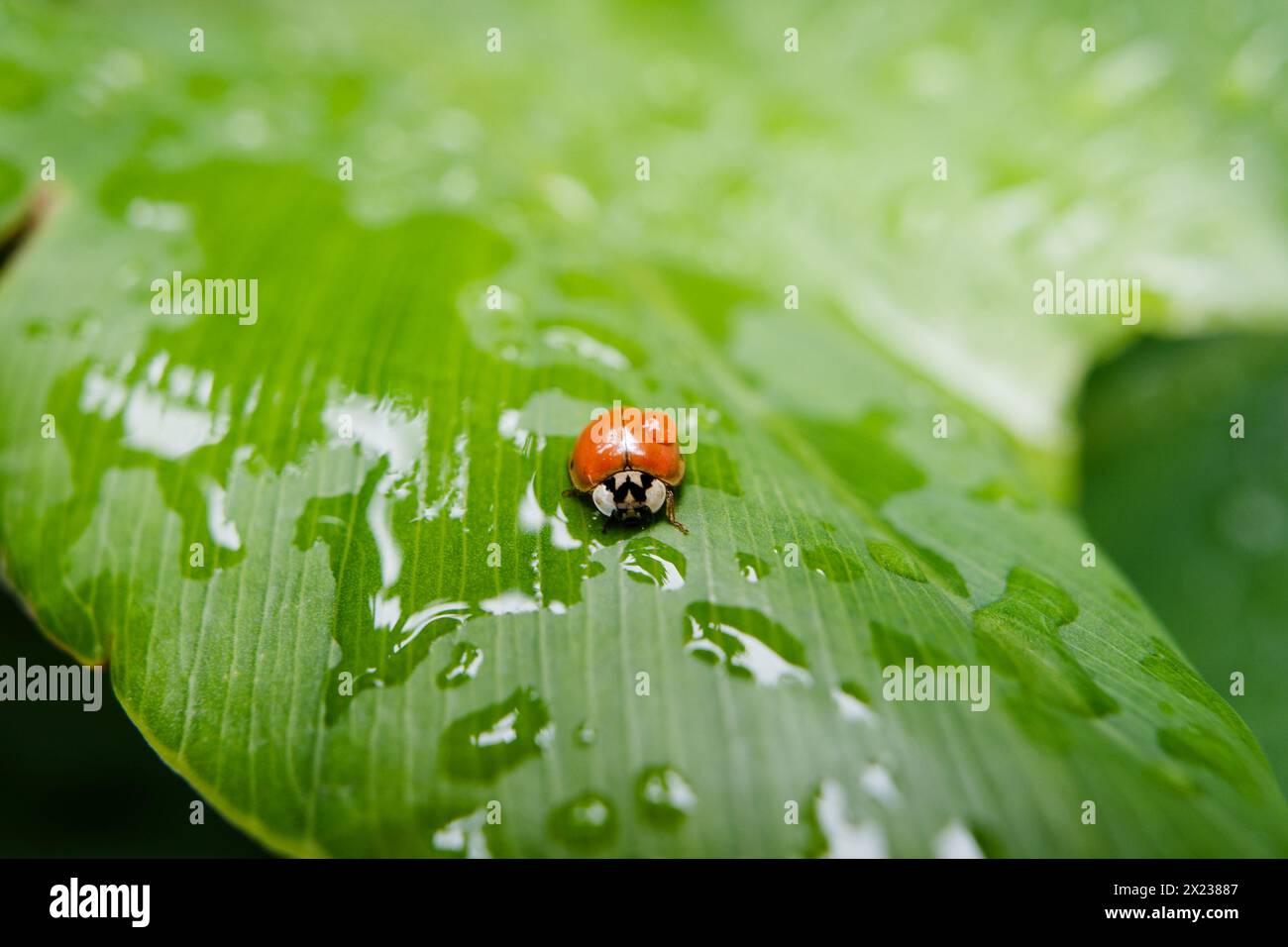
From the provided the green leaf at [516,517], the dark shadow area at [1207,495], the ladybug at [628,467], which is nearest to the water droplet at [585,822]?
the green leaf at [516,517]

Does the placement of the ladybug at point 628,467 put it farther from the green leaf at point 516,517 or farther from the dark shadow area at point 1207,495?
the dark shadow area at point 1207,495

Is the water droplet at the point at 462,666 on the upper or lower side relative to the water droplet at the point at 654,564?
lower

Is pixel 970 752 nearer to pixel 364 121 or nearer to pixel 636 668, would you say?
pixel 636 668

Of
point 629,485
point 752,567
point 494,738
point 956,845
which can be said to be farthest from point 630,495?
point 956,845

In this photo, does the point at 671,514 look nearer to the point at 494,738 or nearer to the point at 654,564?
the point at 654,564

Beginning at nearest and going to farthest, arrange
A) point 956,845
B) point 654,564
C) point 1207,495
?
point 956,845
point 654,564
point 1207,495

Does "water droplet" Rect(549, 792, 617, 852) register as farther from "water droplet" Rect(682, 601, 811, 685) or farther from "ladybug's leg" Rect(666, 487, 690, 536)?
"ladybug's leg" Rect(666, 487, 690, 536)

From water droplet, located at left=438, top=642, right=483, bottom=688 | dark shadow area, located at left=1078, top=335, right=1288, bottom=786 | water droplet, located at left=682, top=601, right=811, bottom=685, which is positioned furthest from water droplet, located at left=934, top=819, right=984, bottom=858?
dark shadow area, located at left=1078, top=335, right=1288, bottom=786
